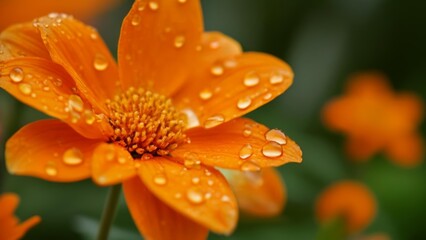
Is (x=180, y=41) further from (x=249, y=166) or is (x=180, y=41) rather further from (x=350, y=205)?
(x=350, y=205)

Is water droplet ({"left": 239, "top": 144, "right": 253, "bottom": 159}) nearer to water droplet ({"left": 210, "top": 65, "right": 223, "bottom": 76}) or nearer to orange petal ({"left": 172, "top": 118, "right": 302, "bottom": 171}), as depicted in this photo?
orange petal ({"left": 172, "top": 118, "right": 302, "bottom": 171})

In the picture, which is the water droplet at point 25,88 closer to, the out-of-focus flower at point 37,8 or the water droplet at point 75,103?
the water droplet at point 75,103

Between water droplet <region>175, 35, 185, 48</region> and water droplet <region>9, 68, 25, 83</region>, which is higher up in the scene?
water droplet <region>9, 68, 25, 83</region>

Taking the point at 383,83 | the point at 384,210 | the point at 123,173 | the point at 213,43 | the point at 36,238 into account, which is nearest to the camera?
the point at 123,173

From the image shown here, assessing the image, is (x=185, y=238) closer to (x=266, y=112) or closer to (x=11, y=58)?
(x=11, y=58)

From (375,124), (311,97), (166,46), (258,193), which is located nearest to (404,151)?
(375,124)

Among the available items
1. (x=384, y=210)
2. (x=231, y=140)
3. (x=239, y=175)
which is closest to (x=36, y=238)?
(x=239, y=175)

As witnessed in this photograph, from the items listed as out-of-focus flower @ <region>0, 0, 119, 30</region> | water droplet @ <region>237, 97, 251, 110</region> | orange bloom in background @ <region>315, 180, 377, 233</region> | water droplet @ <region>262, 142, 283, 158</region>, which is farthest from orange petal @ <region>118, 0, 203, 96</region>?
out-of-focus flower @ <region>0, 0, 119, 30</region>

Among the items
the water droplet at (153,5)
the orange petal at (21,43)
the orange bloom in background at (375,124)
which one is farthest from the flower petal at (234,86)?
the orange bloom in background at (375,124)
